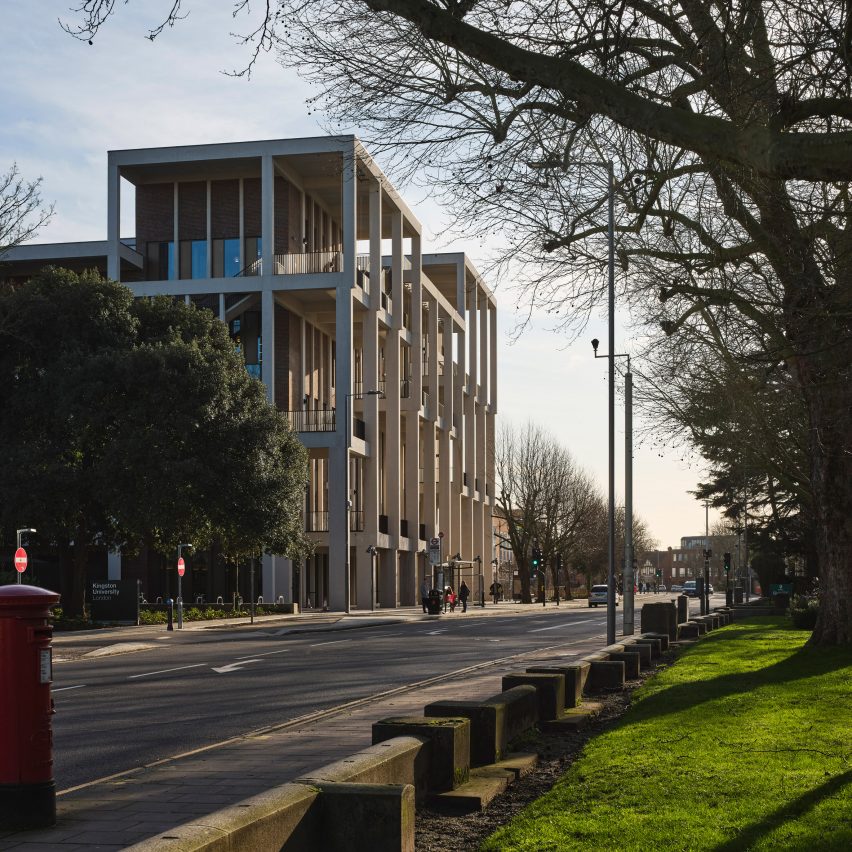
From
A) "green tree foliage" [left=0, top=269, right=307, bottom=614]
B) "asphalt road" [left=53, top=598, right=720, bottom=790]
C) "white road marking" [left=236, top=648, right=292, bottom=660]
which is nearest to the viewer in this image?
"asphalt road" [left=53, top=598, right=720, bottom=790]

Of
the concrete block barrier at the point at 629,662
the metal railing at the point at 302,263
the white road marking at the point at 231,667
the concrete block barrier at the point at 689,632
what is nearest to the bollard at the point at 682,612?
the concrete block barrier at the point at 689,632

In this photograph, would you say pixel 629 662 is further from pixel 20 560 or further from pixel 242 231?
pixel 242 231

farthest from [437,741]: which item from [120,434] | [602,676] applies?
[120,434]

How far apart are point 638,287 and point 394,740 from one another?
13.5m

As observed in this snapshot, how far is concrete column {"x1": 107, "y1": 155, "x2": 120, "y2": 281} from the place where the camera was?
54562mm

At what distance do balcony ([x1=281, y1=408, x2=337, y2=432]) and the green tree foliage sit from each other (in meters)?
15.9

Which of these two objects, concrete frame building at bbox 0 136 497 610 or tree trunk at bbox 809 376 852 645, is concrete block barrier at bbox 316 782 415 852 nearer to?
tree trunk at bbox 809 376 852 645

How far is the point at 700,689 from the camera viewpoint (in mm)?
14055

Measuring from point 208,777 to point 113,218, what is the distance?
4869 centimetres

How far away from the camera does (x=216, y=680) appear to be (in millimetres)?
18469

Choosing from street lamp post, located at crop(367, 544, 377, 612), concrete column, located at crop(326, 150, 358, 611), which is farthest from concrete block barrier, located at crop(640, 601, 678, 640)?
street lamp post, located at crop(367, 544, 377, 612)

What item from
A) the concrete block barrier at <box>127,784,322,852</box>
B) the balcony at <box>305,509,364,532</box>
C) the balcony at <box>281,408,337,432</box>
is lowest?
the concrete block barrier at <box>127,784,322,852</box>

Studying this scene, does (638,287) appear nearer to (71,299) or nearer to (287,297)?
(71,299)

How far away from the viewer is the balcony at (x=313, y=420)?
55.6 metres
